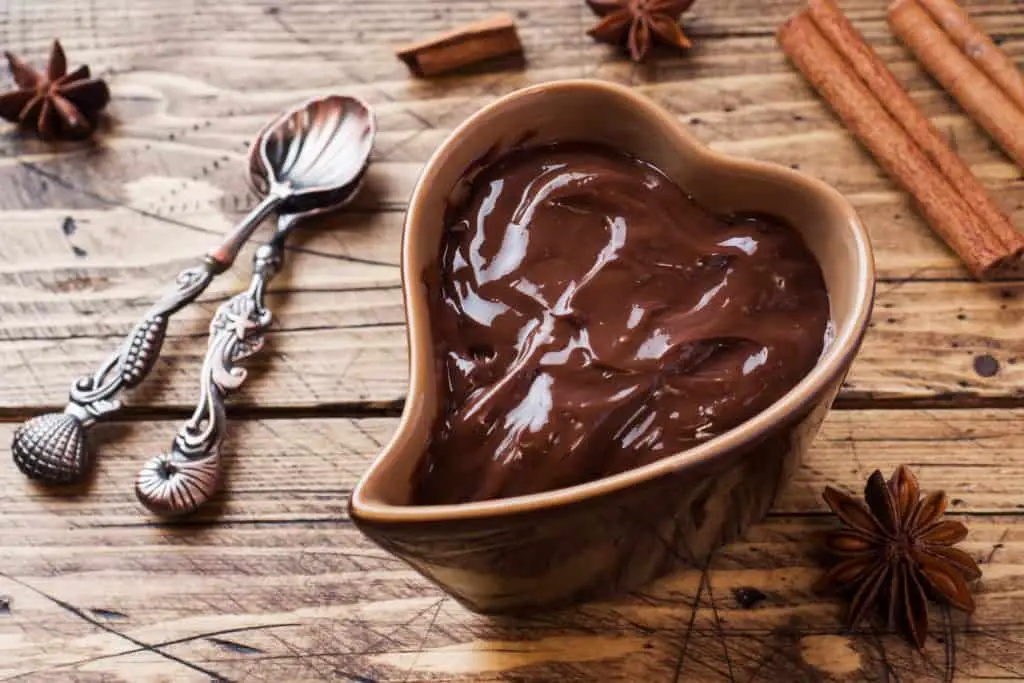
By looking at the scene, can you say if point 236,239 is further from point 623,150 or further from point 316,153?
point 623,150

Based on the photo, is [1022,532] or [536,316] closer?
[536,316]

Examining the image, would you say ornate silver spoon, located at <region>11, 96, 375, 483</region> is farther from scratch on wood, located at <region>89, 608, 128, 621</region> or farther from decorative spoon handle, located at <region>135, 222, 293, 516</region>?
scratch on wood, located at <region>89, 608, 128, 621</region>

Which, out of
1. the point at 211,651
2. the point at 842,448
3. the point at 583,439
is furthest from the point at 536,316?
the point at 211,651

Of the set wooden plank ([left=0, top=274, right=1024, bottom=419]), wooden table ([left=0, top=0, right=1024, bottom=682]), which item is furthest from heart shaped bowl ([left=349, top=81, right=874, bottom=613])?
wooden plank ([left=0, top=274, right=1024, bottom=419])

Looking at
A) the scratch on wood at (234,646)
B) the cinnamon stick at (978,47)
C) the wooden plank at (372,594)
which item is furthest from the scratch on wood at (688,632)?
the cinnamon stick at (978,47)

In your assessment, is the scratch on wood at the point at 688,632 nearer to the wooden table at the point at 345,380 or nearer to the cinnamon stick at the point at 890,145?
the wooden table at the point at 345,380

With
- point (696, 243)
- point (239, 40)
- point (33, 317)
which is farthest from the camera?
point (239, 40)

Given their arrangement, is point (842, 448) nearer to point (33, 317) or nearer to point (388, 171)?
point (388, 171)
